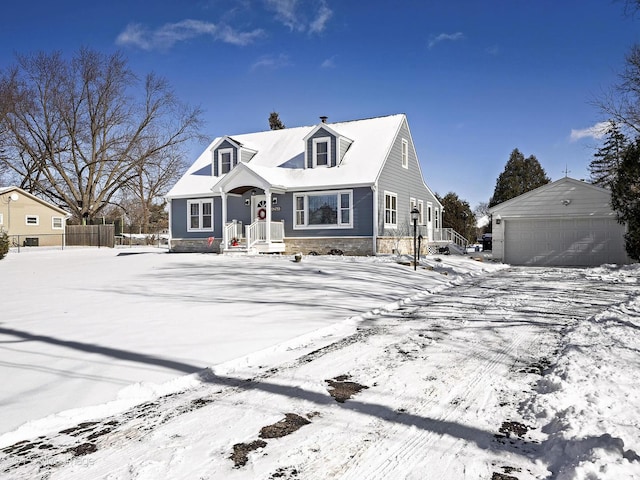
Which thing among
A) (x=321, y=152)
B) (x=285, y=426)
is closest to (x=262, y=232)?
(x=321, y=152)

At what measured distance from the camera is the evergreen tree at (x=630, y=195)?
53.8 feet

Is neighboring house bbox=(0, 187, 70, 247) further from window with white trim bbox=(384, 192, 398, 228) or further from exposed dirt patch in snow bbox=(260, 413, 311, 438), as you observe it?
exposed dirt patch in snow bbox=(260, 413, 311, 438)

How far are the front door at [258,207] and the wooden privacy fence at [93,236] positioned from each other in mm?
13516

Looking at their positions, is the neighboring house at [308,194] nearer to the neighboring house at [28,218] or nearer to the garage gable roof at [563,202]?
the garage gable roof at [563,202]

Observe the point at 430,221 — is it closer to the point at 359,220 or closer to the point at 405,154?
the point at 405,154

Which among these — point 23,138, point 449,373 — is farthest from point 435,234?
point 23,138

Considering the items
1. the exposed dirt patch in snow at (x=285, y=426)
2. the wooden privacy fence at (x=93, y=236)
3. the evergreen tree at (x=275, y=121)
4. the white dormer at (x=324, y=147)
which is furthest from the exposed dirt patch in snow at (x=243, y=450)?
the evergreen tree at (x=275, y=121)

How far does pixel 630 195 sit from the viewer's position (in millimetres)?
16781

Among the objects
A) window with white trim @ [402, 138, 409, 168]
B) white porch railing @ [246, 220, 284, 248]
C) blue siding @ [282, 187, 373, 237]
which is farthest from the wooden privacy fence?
window with white trim @ [402, 138, 409, 168]

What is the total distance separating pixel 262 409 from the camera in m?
3.58

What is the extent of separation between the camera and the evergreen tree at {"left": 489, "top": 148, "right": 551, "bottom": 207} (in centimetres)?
4700

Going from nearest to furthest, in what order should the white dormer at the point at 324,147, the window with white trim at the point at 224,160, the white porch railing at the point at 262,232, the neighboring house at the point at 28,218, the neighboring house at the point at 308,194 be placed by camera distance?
the neighboring house at the point at 308,194 < the white porch railing at the point at 262,232 < the white dormer at the point at 324,147 < the window with white trim at the point at 224,160 < the neighboring house at the point at 28,218

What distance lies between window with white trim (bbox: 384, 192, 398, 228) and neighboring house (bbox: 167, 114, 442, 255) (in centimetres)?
5

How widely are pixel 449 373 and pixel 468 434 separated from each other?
137 centimetres
